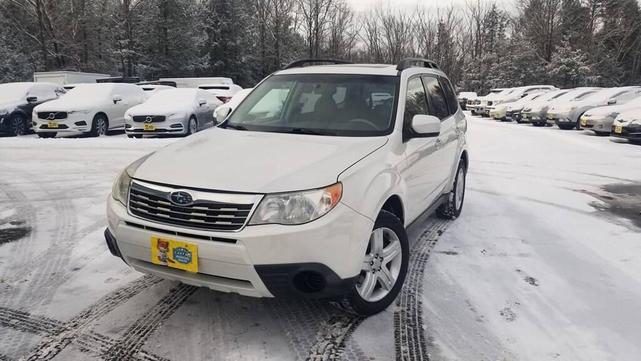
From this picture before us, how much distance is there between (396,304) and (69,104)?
12.7 metres

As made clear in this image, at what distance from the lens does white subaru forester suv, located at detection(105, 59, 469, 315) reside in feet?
8.63

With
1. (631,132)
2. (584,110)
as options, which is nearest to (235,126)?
(631,132)

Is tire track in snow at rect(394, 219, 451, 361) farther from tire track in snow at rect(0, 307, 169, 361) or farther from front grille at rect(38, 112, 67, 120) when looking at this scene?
front grille at rect(38, 112, 67, 120)

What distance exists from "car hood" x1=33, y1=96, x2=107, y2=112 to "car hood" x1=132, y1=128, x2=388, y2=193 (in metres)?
11.0

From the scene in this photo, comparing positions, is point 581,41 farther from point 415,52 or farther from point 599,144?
point 599,144

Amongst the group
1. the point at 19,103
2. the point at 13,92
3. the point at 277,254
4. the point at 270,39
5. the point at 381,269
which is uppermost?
the point at 270,39

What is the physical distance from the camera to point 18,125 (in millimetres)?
13953

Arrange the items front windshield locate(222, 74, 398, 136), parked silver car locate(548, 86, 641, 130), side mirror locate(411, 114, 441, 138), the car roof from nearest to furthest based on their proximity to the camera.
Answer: side mirror locate(411, 114, 441, 138)
front windshield locate(222, 74, 398, 136)
the car roof
parked silver car locate(548, 86, 641, 130)

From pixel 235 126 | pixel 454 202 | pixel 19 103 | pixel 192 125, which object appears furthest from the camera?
pixel 19 103

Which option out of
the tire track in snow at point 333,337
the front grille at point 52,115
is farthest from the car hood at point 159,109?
the tire track in snow at point 333,337

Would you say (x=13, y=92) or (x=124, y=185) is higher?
(x=13, y=92)

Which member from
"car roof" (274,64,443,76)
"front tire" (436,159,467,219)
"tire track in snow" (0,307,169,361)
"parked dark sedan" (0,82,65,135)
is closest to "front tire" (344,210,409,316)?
"tire track in snow" (0,307,169,361)

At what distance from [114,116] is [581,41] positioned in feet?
132

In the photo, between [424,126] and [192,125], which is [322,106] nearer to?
[424,126]
